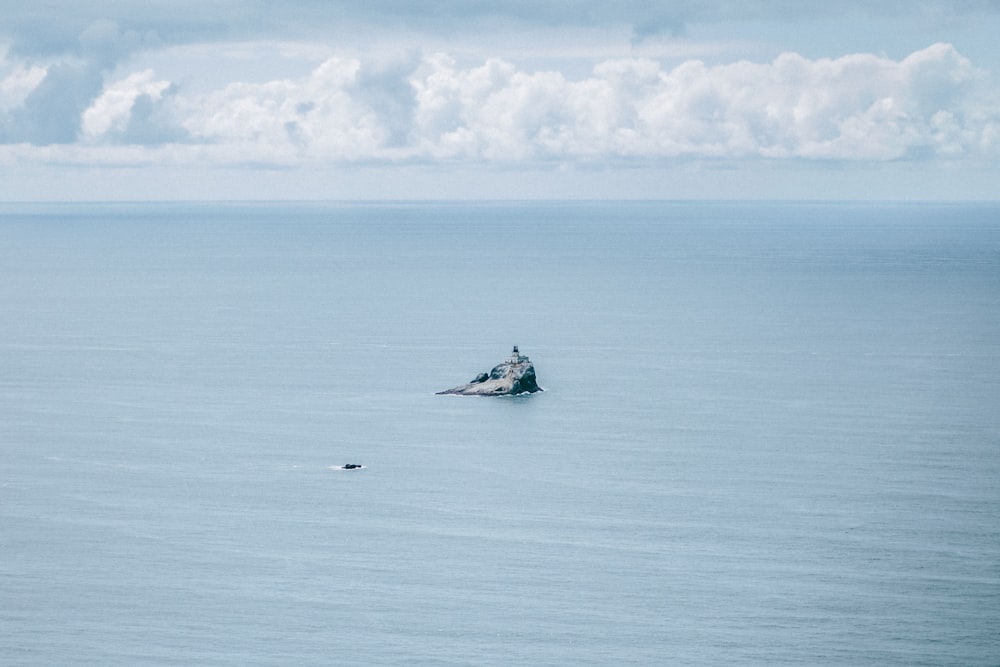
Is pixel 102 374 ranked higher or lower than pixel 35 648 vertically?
higher

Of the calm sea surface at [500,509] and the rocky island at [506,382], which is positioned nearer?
the calm sea surface at [500,509]

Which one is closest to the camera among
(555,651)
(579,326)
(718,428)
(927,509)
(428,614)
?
(555,651)

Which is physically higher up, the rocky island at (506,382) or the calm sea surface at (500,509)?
the rocky island at (506,382)

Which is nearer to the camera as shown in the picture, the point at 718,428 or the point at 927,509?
the point at 927,509

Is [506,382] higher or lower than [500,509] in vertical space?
A: higher

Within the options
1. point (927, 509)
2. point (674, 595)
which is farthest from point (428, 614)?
point (927, 509)

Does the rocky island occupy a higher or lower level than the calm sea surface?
higher

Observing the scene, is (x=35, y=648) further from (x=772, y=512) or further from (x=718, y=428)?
(x=718, y=428)

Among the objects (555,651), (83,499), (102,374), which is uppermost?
(102,374)
